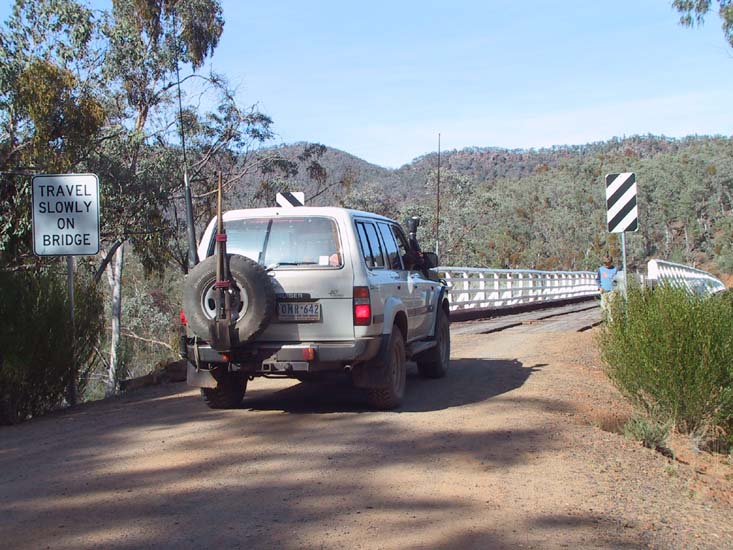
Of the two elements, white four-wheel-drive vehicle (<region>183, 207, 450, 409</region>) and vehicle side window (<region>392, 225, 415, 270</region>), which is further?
vehicle side window (<region>392, 225, 415, 270</region>)

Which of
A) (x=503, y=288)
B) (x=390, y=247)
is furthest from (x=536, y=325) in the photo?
(x=390, y=247)

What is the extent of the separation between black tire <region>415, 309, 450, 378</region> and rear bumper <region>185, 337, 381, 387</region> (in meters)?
2.67

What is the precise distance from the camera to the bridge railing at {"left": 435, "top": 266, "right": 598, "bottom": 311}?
21594mm

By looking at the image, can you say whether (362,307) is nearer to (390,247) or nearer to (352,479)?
(390,247)

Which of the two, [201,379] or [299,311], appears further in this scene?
[201,379]

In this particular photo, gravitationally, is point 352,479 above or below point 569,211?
below

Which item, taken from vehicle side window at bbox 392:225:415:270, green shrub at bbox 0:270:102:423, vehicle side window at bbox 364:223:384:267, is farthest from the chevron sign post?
green shrub at bbox 0:270:102:423

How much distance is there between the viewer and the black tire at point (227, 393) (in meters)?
8.37

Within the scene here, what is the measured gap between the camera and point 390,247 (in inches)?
363

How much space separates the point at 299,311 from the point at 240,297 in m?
0.55

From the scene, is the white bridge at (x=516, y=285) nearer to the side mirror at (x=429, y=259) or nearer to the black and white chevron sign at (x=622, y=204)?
the black and white chevron sign at (x=622, y=204)

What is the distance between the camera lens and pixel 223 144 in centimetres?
2719

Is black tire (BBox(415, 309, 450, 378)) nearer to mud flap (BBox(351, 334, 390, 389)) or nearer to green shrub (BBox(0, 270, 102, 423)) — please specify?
mud flap (BBox(351, 334, 390, 389))

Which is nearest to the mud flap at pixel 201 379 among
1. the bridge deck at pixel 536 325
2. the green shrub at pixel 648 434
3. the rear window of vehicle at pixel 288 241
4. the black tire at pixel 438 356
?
the rear window of vehicle at pixel 288 241
